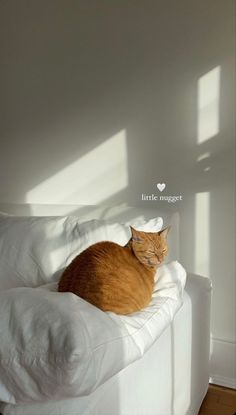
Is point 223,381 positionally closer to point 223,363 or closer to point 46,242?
point 223,363

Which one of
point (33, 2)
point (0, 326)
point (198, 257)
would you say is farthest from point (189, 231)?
point (33, 2)

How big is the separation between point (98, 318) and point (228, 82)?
1183mm

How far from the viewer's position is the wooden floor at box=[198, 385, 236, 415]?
171 centimetres

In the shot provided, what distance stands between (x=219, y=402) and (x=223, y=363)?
180 millimetres

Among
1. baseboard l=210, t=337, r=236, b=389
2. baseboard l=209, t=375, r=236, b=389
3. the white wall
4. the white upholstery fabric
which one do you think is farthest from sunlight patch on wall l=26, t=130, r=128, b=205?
baseboard l=209, t=375, r=236, b=389

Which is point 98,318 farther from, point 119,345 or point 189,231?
point 189,231

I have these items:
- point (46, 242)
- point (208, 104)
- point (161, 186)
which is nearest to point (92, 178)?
point (161, 186)

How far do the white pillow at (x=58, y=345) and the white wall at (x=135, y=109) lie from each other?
0.91 m

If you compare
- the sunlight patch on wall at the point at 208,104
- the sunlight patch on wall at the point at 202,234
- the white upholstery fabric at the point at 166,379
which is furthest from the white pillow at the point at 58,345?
the sunlight patch on wall at the point at 208,104

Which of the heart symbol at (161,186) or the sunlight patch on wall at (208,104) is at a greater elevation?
the sunlight patch on wall at (208,104)

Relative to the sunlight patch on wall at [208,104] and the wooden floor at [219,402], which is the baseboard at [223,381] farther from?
the sunlight patch on wall at [208,104]

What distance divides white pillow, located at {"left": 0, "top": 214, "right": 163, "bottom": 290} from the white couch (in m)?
0.24

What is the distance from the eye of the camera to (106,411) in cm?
93

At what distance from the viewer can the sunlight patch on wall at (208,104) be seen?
5.62 feet
